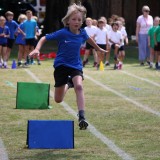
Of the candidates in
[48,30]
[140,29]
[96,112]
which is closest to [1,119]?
[96,112]

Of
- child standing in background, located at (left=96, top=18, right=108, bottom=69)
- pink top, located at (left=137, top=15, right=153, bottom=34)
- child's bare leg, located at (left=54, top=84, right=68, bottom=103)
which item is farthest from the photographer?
pink top, located at (left=137, top=15, right=153, bottom=34)

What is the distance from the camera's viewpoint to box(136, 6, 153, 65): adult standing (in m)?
28.3

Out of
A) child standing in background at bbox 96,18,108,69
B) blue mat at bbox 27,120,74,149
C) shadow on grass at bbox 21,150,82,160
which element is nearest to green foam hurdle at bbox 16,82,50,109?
blue mat at bbox 27,120,74,149

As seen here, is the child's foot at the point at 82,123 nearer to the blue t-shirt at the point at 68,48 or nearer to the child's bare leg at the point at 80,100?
the child's bare leg at the point at 80,100

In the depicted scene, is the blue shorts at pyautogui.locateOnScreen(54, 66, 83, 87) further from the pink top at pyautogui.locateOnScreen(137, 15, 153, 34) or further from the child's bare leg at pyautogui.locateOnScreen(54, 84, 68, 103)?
the pink top at pyautogui.locateOnScreen(137, 15, 153, 34)

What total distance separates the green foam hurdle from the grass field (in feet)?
0.71

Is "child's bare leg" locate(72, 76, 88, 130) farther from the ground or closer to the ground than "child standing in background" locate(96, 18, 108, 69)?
farther from the ground

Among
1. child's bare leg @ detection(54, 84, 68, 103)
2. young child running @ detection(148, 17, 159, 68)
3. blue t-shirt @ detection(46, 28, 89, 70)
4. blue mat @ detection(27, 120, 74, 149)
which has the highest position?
blue t-shirt @ detection(46, 28, 89, 70)

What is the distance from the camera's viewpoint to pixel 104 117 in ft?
45.9

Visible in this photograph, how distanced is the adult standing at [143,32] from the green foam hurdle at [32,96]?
13.4 metres

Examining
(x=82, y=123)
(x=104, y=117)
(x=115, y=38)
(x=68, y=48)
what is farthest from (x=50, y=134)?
(x=115, y=38)

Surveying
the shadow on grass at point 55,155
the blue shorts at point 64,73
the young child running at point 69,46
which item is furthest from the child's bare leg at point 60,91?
the shadow on grass at point 55,155

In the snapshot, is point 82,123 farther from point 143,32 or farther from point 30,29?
point 143,32

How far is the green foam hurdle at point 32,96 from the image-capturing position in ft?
48.7
